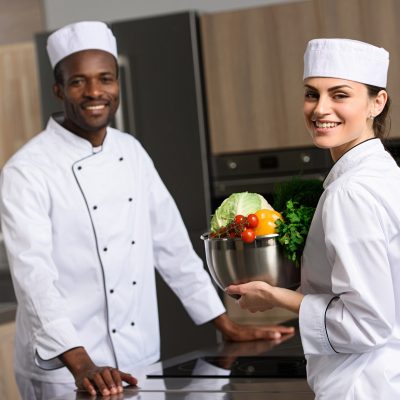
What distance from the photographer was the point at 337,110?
56.5 inches

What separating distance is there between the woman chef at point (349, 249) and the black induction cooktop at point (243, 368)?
364 mm

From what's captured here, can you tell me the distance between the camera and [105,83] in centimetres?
233

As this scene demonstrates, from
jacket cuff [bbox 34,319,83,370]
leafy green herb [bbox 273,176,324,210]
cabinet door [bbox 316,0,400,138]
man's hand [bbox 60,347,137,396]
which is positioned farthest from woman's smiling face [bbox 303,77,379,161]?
cabinet door [bbox 316,0,400,138]

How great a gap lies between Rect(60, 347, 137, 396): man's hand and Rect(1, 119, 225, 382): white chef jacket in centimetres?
5

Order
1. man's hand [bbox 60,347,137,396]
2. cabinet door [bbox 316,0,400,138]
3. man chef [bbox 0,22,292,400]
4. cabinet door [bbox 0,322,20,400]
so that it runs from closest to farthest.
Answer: man's hand [bbox 60,347,137,396] → man chef [bbox 0,22,292,400] → cabinet door [bbox 0,322,20,400] → cabinet door [bbox 316,0,400,138]

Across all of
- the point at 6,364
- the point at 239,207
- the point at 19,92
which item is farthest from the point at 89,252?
the point at 19,92

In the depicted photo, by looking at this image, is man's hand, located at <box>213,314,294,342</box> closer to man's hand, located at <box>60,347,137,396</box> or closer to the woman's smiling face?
man's hand, located at <box>60,347,137,396</box>

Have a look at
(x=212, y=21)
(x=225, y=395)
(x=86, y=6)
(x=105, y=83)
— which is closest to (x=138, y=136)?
(x=212, y=21)

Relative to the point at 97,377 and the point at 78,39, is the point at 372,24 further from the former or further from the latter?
the point at 97,377

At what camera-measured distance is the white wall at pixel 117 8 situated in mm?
4508

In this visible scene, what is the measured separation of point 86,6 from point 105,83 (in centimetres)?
267

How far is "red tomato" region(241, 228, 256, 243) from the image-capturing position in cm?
146

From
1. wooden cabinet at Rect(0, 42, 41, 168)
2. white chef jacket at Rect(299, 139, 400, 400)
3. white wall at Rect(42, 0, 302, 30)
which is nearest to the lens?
white chef jacket at Rect(299, 139, 400, 400)

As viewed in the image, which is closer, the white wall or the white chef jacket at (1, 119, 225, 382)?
the white chef jacket at (1, 119, 225, 382)
